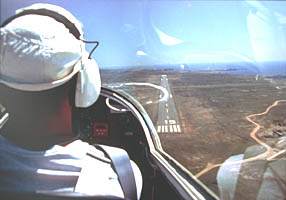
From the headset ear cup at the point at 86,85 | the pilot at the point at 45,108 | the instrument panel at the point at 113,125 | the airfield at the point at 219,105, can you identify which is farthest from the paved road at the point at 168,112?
the pilot at the point at 45,108

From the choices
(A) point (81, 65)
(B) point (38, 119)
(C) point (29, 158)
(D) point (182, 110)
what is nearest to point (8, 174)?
(C) point (29, 158)

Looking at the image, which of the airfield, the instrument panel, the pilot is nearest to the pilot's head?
the pilot

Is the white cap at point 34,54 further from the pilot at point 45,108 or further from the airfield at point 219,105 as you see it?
the airfield at point 219,105

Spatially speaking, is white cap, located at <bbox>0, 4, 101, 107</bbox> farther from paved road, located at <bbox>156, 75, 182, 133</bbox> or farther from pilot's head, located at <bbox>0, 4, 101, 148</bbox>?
paved road, located at <bbox>156, 75, 182, 133</bbox>

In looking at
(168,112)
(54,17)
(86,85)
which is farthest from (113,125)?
(54,17)

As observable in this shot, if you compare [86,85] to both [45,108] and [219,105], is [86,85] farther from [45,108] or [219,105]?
[219,105]

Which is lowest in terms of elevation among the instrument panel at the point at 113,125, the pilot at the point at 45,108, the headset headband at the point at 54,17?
the instrument panel at the point at 113,125

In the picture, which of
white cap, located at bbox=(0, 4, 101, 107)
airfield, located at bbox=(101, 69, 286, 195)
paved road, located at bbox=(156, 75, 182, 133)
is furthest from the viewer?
paved road, located at bbox=(156, 75, 182, 133)
